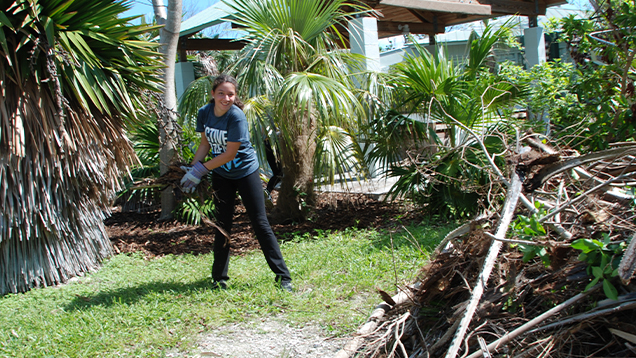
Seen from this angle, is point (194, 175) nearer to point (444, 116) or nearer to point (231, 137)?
point (231, 137)

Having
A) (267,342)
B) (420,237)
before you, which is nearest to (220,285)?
(267,342)

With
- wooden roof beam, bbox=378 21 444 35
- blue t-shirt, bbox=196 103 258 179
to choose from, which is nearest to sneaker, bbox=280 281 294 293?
blue t-shirt, bbox=196 103 258 179

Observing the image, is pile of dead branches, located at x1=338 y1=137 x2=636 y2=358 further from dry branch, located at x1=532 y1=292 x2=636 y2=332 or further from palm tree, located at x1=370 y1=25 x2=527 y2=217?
palm tree, located at x1=370 y1=25 x2=527 y2=217

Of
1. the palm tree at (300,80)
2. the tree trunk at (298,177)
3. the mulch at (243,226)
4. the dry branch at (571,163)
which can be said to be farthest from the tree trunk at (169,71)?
the dry branch at (571,163)

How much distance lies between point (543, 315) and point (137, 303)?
3.01 metres

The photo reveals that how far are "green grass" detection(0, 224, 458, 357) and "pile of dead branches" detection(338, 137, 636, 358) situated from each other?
526mm

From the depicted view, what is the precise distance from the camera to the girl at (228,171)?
3.93 metres

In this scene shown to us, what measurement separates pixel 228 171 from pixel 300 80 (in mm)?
1985

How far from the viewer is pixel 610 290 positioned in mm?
2057

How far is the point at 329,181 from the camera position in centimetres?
658

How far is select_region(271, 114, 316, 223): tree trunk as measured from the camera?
6703 mm

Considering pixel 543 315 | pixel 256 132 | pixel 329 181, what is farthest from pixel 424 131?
pixel 543 315

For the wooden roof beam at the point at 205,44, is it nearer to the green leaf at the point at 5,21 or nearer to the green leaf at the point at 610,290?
the green leaf at the point at 5,21

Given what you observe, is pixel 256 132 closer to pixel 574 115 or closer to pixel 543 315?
pixel 574 115
